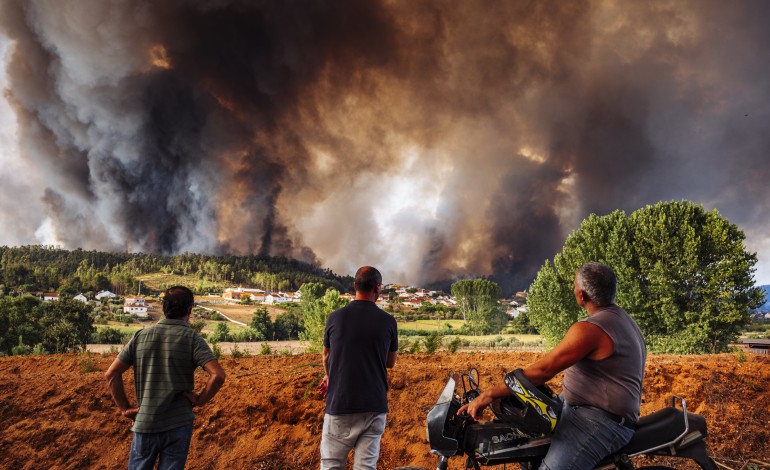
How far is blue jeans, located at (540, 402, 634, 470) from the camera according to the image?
2934 mm

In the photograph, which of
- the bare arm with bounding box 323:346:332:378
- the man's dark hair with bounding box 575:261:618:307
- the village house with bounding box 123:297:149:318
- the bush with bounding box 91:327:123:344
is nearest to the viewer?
the man's dark hair with bounding box 575:261:618:307

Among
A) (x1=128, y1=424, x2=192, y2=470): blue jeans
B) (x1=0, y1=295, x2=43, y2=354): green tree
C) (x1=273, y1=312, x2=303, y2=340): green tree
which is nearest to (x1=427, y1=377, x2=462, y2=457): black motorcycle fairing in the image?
(x1=128, y1=424, x2=192, y2=470): blue jeans

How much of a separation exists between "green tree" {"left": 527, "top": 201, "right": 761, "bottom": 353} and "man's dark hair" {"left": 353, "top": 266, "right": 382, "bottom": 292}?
30.5m

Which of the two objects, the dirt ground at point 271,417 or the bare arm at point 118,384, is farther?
the dirt ground at point 271,417

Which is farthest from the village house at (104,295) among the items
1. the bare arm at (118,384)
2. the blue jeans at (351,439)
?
the blue jeans at (351,439)

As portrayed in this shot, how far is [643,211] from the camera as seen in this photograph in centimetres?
3161

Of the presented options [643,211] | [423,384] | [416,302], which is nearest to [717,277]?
[643,211]

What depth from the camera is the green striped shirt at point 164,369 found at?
3.71 m

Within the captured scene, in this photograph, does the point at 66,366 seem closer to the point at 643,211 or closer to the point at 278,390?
the point at 278,390

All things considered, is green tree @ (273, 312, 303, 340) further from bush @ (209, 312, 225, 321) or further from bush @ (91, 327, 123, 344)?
bush @ (91, 327, 123, 344)

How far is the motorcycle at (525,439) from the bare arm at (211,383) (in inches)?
71.1

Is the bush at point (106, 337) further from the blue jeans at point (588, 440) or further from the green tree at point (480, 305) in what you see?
the green tree at point (480, 305)

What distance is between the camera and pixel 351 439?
393cm

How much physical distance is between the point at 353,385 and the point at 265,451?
3.66 meters
